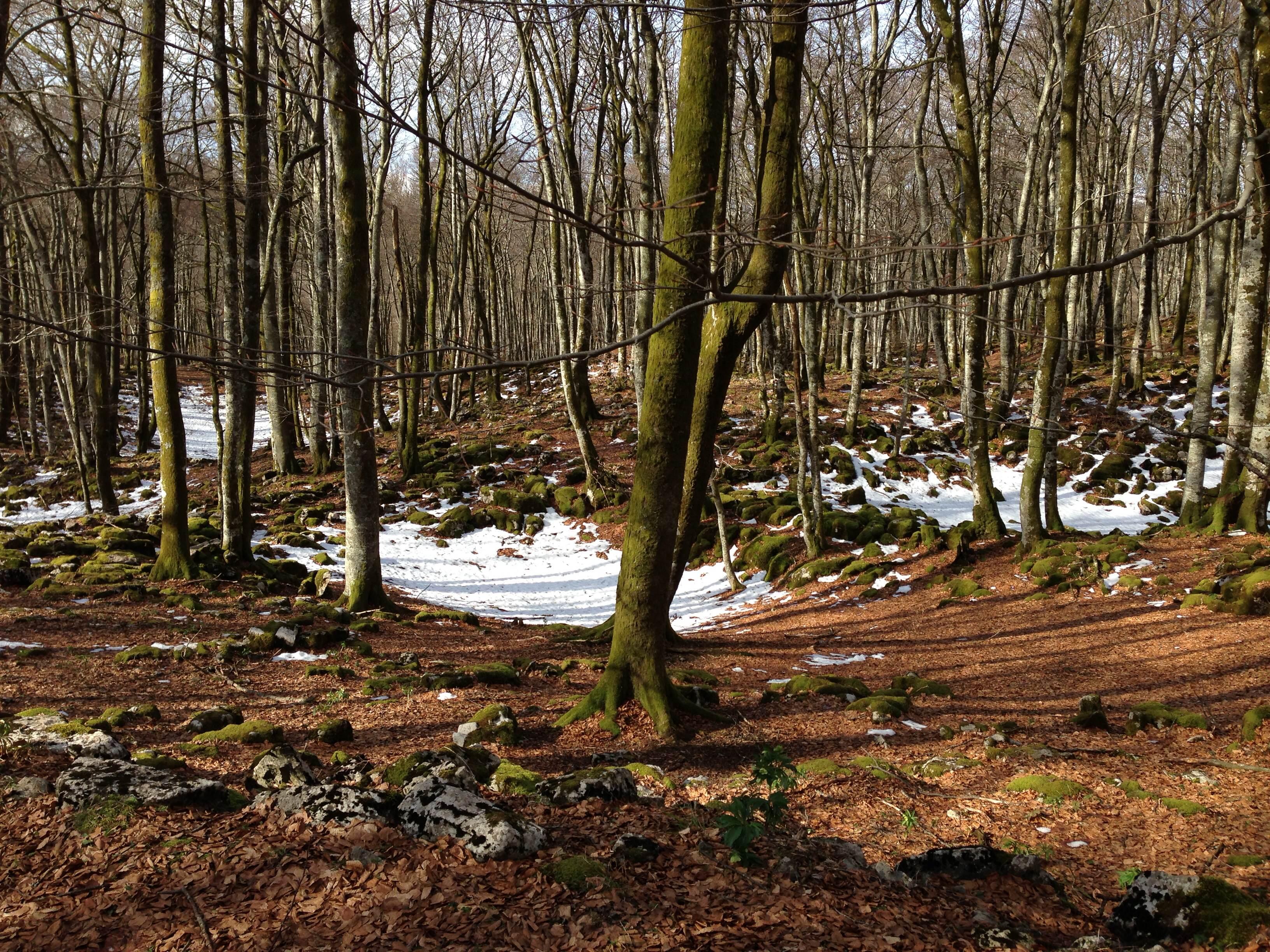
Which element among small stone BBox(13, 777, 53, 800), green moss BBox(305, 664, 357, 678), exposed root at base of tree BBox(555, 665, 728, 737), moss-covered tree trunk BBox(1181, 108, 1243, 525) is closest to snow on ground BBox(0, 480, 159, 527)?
green moss BBox(305, 664, 357, 678)

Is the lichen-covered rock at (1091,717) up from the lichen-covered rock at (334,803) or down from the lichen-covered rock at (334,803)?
down

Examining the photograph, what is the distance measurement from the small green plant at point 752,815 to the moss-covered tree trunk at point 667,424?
209 cm

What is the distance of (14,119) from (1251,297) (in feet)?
79.6

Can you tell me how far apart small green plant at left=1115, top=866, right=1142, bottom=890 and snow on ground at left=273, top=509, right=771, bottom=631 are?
706 centimetres

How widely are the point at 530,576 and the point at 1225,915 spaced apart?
11036 mm

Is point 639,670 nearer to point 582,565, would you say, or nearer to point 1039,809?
point 1039,809

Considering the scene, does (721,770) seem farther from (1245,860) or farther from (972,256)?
(972,256)

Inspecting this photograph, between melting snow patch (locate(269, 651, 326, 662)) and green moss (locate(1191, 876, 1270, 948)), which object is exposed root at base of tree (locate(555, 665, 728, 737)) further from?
green moss (locate(1191, 876, 1270, 948))

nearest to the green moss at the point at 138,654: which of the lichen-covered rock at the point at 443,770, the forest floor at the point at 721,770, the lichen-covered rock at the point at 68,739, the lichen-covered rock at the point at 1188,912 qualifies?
the forest floor at the point at 721,770

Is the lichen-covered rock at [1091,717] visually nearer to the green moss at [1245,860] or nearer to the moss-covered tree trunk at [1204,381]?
the green moss at [1245,860]

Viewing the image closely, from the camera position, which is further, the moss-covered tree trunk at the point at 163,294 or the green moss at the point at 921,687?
the moss-covered tree trunk at the point at 163,294

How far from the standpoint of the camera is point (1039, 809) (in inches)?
175

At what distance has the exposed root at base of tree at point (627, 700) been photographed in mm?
5590

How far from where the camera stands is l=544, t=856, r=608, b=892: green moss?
2.99m
